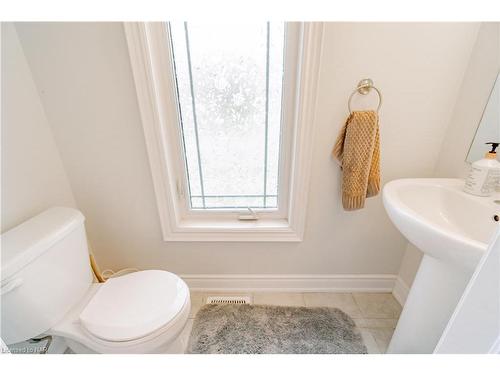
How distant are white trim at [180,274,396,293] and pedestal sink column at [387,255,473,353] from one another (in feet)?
1.47

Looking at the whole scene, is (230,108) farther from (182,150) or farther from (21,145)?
(21,145)

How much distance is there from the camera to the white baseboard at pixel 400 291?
4.43 ft

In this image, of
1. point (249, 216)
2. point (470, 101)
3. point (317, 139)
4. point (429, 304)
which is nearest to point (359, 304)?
point (429, 304)

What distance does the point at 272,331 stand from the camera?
3.96 feet

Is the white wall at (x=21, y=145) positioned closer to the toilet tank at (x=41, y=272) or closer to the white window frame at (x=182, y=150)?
the toilet tank at (x=41, y=272)

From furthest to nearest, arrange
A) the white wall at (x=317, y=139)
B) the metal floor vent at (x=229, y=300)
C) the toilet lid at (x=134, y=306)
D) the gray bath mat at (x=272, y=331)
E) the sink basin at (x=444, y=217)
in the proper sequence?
the metal floor vent at (x=229, y=300), the gray bath mat at (x=272, y=331), the white wall at (x=317, y=139), the toilet lid at (x=134, y=306), the sink basin at (x=444, y=217)

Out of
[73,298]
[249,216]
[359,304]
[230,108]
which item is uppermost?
[230,108]

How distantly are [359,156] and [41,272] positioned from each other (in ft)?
4.47

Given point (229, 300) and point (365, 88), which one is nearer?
point (365, 88)

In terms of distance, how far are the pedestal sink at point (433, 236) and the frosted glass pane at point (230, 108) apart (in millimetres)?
649

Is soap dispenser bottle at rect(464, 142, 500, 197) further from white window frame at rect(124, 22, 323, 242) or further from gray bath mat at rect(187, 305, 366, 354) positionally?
gray bath mat at rect(187, 305, 366, 354)

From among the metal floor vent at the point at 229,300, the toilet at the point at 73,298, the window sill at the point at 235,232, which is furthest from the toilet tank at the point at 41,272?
the metal floor vent at the point at 229,300

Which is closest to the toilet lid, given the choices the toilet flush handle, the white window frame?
the toilet flush handle
